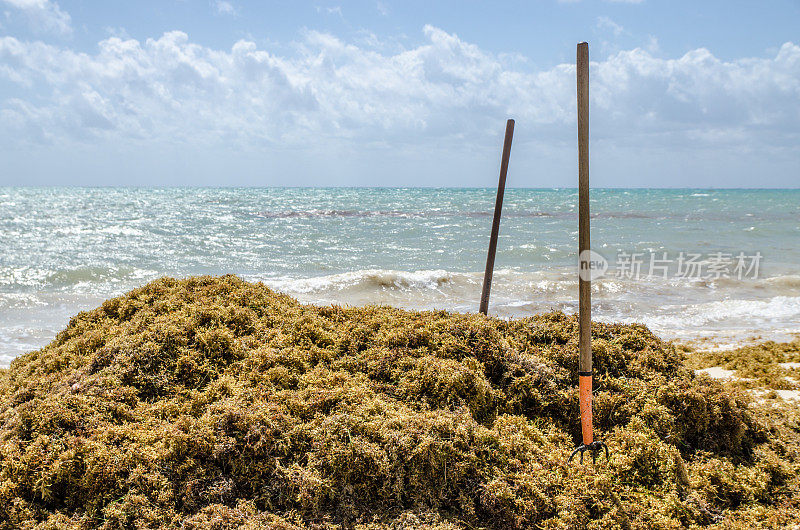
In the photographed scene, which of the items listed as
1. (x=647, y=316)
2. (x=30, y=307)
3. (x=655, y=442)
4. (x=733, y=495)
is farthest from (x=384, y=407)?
(x=30, y=307)

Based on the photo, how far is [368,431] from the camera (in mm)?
3656

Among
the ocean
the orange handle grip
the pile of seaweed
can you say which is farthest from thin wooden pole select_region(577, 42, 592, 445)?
the ocean

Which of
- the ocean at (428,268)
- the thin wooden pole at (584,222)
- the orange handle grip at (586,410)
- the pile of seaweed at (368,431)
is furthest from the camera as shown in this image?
the ocean at (428,268)

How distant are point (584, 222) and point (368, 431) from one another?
2068mm

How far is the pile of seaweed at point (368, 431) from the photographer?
133 inches

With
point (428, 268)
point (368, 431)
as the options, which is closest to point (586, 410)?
point (368, 431)

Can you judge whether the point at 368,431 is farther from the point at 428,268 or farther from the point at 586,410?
the point at 428,268

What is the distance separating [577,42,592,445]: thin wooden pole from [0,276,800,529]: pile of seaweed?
0.39m

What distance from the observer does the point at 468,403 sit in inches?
167

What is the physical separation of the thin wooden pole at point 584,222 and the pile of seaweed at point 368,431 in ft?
1.29

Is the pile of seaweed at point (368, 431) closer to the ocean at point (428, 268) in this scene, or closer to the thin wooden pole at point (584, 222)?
the thin wooden pole at point (584, 222)

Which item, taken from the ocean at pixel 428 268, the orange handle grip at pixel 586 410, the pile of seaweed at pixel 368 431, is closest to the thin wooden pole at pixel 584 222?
the orange handle grip at pixel 586 410

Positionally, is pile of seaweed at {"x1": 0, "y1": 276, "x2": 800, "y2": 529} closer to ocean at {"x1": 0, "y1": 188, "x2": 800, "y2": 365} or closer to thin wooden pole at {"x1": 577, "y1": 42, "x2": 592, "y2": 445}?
thin wooden pole at {"x1": 577, "y1": 42, "x2": 592, "y2": 445}

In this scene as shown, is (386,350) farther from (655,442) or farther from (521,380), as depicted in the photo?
(655,442)
